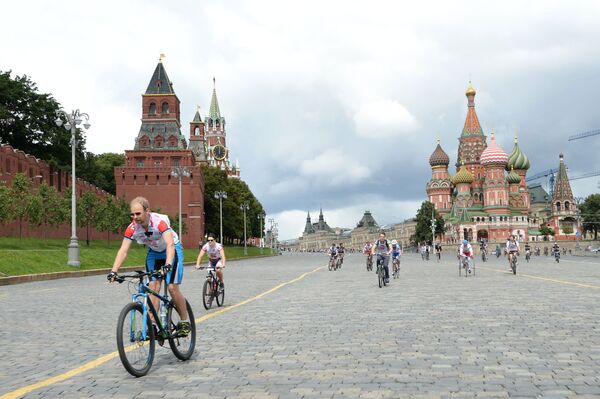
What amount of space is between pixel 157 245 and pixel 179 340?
106 cm

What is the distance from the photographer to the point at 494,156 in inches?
5271

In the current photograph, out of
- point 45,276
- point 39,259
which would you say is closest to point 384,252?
point 45,276

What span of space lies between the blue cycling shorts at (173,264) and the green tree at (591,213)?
Answer: 136 metres

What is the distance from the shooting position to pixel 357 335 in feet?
29.1

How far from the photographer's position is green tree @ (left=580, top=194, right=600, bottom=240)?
132 m

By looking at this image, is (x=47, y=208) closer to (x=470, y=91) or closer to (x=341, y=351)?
(x=341, y=351)

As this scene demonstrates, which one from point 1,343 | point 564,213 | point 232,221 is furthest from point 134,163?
point 564,213

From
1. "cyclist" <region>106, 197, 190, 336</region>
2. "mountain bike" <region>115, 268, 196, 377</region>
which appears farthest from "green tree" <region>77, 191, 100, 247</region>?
"mountain bike" <region>115, 268, 196, 377</region>

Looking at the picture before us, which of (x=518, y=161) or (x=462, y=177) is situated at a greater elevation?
(x=518, y=161)

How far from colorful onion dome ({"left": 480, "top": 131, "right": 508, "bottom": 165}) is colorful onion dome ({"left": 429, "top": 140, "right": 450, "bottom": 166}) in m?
15.0

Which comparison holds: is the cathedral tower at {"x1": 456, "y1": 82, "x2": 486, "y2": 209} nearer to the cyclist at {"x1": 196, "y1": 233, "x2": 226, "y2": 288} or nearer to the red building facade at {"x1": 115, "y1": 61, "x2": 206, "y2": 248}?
the red building facade at {"x1": 115, "y1": 61, "x2": 206, "y2": 248}

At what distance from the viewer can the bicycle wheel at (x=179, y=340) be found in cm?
698

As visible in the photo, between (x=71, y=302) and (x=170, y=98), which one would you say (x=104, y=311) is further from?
(x=170, y=98)

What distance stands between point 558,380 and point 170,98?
8884cm
